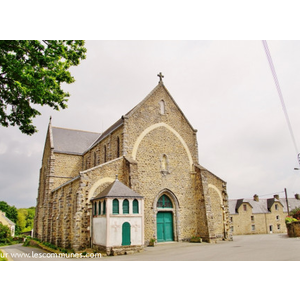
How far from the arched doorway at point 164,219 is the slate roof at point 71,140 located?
14238 mm

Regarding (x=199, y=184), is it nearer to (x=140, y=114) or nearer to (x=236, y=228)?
(x=140, y=114)

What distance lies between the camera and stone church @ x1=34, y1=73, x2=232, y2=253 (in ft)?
50.2

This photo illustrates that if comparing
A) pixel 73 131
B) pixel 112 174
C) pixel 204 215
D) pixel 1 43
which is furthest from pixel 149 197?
pixel 73 131

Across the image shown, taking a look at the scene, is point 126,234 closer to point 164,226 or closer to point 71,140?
point 164,226

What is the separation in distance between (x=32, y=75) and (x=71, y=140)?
2280 centimetres

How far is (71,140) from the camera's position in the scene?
106ft

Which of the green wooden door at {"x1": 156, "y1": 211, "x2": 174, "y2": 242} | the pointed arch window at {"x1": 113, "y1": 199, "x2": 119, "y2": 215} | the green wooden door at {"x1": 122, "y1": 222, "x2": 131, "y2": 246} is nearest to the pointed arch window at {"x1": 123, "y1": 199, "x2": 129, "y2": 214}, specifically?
the pointed arch window at {"x1": 113, "y1": 199, "x2": 119, "y2": 215}

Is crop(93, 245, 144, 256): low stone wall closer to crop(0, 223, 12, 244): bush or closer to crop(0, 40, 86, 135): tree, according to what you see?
crop(0, 40, 86, 135): tree

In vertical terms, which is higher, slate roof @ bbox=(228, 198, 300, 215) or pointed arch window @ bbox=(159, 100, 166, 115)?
pointed arch window @ bbox=(159, 100, 166, 115)

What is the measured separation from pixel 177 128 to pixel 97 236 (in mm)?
11507

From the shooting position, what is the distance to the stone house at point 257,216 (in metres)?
46.3

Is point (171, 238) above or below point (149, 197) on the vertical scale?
below

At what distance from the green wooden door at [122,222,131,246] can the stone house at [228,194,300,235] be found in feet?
117

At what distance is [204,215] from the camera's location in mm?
20812
